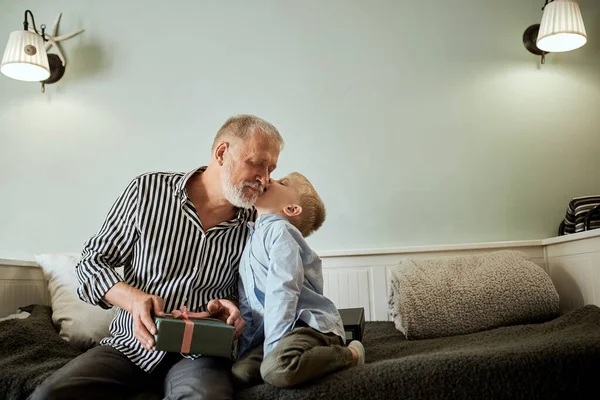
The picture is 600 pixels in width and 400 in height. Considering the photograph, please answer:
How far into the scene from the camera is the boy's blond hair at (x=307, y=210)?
1.52m

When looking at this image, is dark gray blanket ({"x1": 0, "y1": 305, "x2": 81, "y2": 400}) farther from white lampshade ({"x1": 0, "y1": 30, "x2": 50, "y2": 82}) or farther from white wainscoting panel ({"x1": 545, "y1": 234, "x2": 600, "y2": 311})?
white wainscoting panel ({"x1": 545, "y1": 234, "x2": 600, "y2": 311})

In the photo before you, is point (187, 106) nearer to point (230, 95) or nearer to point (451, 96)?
point (230, 95)

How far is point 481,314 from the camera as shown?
1.62 metres

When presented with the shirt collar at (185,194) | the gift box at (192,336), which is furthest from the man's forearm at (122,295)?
the shirt collar at (185,194)

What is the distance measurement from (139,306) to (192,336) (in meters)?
0.16

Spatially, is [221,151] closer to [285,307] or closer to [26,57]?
[285,307]

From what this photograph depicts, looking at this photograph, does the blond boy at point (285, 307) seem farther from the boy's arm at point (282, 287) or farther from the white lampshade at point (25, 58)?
the white lampshade at point (25, 58)

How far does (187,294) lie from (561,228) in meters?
1.46

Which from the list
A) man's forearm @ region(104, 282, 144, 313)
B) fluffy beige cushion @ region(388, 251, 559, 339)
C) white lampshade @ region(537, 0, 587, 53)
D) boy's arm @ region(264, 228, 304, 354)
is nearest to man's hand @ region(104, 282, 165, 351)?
man's forearm @ region(104, 282, 144, 313)

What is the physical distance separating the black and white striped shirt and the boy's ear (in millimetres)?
167

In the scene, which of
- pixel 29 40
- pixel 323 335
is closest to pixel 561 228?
pixel 323 335

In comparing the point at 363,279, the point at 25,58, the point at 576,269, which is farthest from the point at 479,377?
the point at 25,58

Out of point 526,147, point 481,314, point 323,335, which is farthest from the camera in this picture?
point 526,147

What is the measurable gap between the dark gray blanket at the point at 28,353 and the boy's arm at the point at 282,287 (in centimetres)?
55
